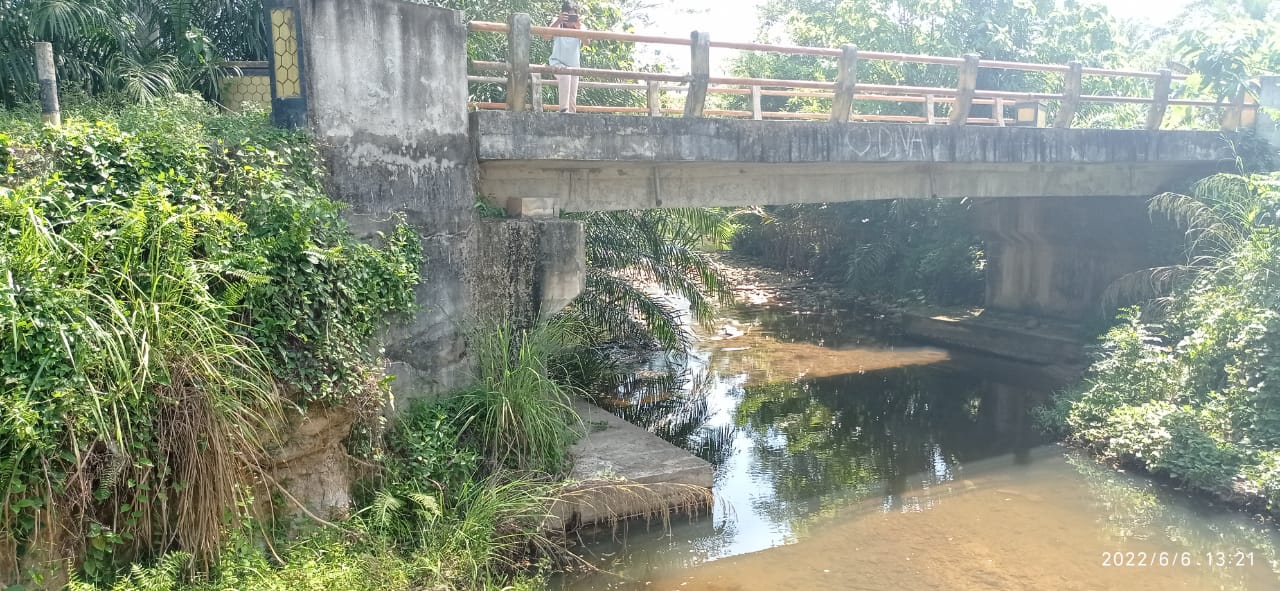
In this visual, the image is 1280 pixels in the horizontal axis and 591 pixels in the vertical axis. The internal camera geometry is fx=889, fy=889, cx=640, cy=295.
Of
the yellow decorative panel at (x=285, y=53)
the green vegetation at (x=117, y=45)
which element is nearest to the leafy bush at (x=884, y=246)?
the green vegetation at (x=117, y=45)

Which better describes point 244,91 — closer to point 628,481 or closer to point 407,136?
point 407,136

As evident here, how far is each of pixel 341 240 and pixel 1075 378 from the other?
11.2 meters

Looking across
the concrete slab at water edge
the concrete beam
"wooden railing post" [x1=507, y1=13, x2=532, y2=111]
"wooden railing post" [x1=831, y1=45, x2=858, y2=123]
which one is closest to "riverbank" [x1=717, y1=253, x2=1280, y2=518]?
the concrete beam

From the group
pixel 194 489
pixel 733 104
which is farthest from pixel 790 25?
pixel 194 489

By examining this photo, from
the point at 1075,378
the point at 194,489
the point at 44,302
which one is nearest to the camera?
the point at 44,302

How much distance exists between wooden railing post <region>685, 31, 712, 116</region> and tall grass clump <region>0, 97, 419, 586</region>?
3888mm

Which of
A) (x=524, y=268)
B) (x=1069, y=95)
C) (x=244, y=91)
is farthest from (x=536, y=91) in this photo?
(x=1069, y=95)

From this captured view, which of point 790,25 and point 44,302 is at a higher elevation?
point 790,25

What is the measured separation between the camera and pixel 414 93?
7223mm

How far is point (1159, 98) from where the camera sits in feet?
41.6

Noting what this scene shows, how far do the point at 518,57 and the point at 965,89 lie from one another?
→ 19.0ft

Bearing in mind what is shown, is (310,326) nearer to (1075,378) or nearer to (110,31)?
(110,31)

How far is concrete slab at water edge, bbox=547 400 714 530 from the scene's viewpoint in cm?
728

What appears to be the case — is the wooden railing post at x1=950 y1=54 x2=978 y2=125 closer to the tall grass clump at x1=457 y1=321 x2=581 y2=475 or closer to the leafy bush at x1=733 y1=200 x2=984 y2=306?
the tall grass clump at x1=457 y1=321 x2=581 y2=475
